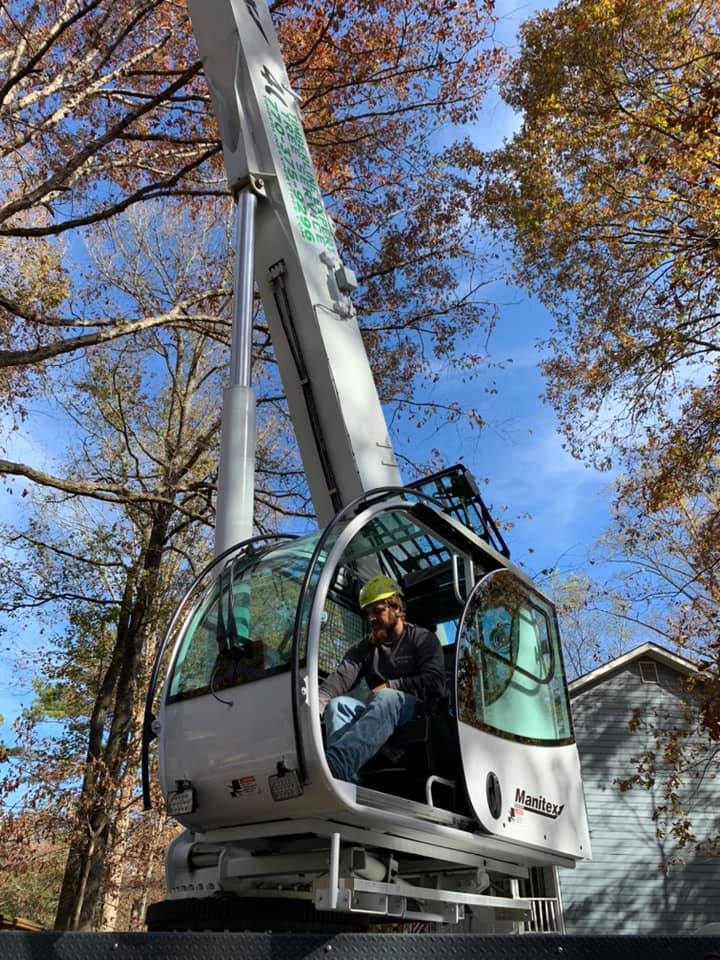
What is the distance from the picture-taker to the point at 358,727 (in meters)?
3.77

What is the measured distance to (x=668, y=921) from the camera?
14383mm

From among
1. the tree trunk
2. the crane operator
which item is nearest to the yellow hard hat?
the crane operator

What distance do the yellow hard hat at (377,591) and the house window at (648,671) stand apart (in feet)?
44.6

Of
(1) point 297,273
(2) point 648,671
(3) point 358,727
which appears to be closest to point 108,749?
(2) point 648,671

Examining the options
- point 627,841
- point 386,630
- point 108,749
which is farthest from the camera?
point 627,841

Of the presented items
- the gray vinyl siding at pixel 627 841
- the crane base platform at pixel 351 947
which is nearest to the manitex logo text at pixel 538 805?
the crane base platform at pixel 351 947

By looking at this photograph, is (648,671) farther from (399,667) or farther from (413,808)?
(413,808)

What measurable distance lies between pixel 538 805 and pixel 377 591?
151cm

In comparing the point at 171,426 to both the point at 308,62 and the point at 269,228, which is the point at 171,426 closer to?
the point at 308,62

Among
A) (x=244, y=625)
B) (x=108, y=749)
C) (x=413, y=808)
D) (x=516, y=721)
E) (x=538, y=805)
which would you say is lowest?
(x=413, y=808)

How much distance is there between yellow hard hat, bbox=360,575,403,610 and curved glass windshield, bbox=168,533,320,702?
0.50m

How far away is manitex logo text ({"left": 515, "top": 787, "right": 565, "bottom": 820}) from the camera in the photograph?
4.45 meters

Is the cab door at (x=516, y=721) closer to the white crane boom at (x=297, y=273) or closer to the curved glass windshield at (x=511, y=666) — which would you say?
the curved glass windshield at (x=511, y=666)

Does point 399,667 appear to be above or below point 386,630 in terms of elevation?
below
